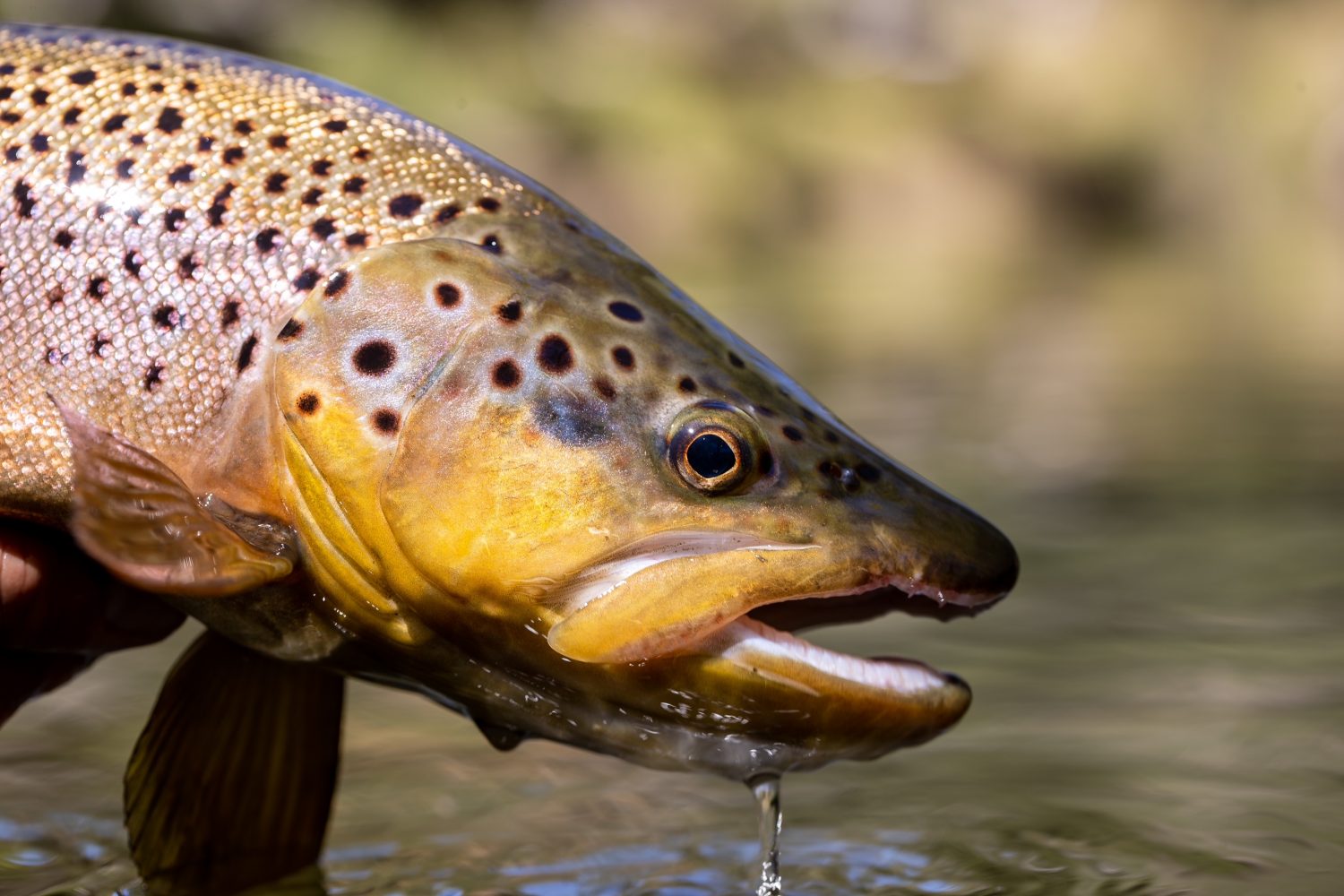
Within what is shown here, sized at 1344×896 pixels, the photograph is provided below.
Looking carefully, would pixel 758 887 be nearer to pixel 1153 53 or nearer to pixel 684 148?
pixel 684 148

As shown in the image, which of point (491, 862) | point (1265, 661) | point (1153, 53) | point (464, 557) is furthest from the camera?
point (1153, 53)

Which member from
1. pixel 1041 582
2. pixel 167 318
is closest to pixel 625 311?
pixel 167 318

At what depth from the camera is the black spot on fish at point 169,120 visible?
2.91 m

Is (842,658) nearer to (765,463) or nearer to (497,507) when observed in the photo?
(765,463)

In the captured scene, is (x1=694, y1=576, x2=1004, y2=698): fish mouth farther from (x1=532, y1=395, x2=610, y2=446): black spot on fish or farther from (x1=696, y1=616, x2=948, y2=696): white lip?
(x1=532, y1=395, x2=610, y2=446): black spot on fish

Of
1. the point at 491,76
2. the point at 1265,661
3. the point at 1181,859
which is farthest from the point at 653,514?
the point at 491,76

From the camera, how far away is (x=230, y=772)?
10.7ft

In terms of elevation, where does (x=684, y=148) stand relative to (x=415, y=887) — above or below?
above

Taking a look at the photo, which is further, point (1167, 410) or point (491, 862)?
point (1167, 410)

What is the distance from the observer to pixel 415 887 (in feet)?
10.7

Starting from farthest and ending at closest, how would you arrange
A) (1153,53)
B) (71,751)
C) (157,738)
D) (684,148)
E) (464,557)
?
(1153,53) → (684,148) → (71,751) → (157,738) → (464,557)

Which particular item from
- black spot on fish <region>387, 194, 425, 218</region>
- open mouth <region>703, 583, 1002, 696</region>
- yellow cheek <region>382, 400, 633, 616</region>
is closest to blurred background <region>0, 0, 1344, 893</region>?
open mouth <region>703, 583, 1002, 696</region>

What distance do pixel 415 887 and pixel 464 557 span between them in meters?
1.02

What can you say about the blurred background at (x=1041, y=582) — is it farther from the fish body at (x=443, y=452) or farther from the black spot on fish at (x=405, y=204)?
the black spot on fish at (x=405, y=204)
